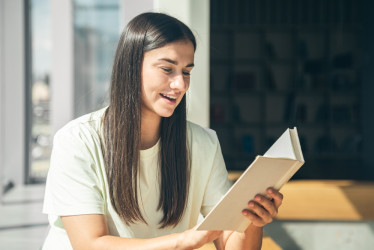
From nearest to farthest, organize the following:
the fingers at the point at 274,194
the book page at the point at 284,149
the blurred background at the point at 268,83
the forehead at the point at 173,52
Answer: the book page at the point at 284,149
the fingers at the point at 274,194
the forehead at the point at 173,52
the blurred background at the point at 268,83

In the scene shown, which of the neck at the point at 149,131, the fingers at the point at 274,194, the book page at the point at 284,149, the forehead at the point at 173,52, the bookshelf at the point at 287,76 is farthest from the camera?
the bookshelf at the point at 287,76

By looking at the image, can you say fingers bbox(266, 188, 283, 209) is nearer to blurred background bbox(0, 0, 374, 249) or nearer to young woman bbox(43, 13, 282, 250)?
young woman bbox(43, 13, 282, 250)

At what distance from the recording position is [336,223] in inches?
115

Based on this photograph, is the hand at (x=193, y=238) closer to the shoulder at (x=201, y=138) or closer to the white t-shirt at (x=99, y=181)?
the white t-shirt at (x=99, y=181)

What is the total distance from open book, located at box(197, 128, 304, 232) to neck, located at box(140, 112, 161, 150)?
1.29ft

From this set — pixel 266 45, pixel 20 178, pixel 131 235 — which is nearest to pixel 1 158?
pixel 20 178

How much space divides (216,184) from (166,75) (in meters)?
0.40

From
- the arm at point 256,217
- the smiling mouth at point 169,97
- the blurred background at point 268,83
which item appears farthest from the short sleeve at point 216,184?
the blurred background at point 268,83

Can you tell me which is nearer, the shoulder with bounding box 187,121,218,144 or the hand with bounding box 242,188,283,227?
the hand with bounding box 242,188,283,227

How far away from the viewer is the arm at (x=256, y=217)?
45.9 inches

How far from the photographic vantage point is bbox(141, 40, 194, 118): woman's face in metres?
1.28

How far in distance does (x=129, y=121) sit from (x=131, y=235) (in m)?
0.33

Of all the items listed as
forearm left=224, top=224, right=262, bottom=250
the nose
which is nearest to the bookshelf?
forearm left=224, top=224, right=262, bottom=250

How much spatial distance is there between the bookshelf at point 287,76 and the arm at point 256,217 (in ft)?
17.1
